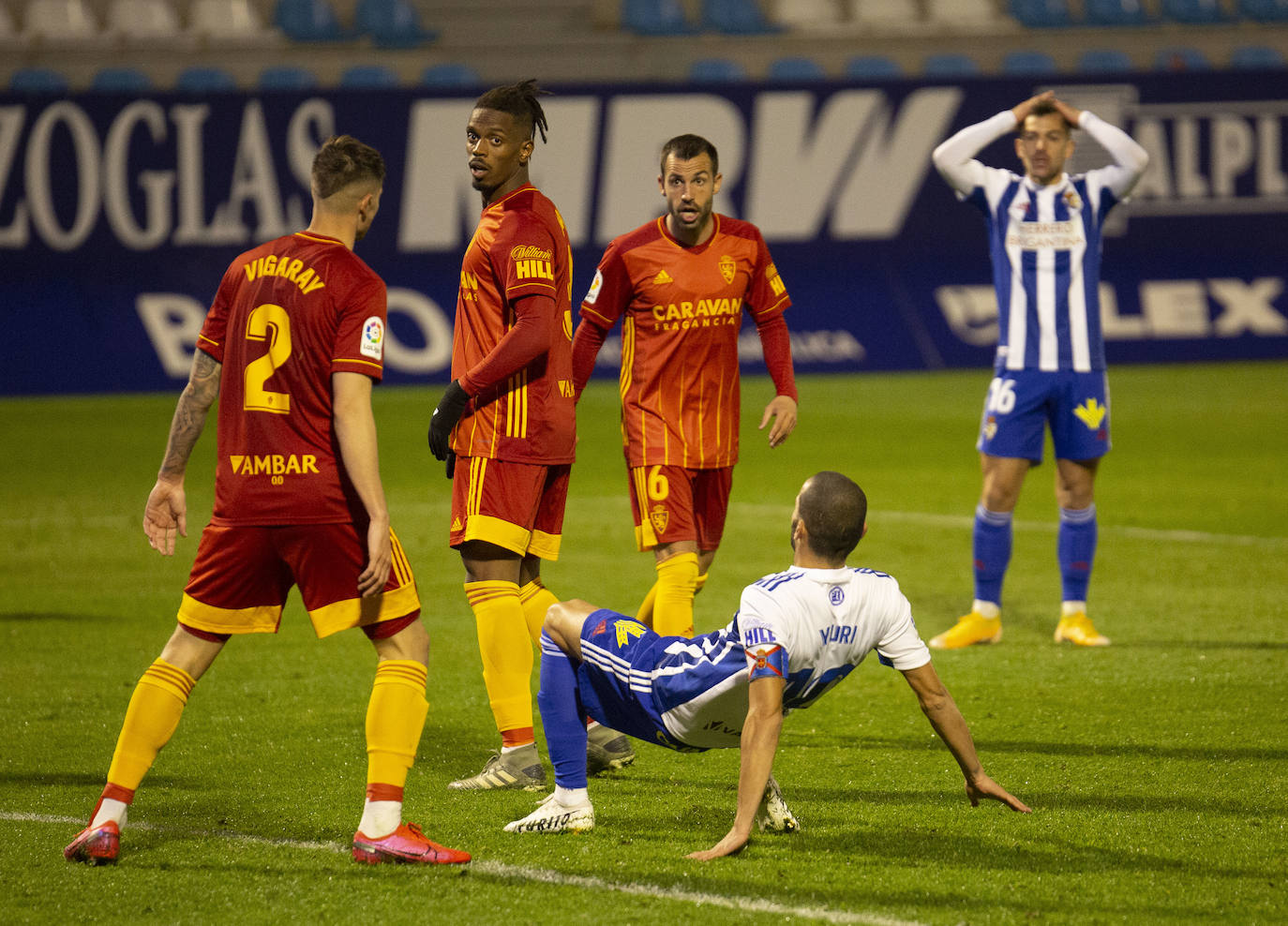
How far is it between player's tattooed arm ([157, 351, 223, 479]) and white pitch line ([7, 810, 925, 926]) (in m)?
0.98

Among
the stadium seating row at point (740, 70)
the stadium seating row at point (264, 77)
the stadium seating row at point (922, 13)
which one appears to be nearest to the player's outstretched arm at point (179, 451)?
the stadium seating row at point (740, 70)

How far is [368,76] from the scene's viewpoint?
19.7 metres

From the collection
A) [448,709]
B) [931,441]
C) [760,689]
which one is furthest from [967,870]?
[931,441]

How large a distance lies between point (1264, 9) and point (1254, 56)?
1973 mm

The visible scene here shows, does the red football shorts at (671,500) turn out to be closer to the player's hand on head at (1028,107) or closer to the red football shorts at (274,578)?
the red football shorts at (274,578)

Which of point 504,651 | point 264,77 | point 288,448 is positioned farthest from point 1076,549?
point 264,77

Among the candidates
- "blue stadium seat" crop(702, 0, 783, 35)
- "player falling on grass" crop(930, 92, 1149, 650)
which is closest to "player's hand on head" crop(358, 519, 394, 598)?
"player falling on grass" crop(930, 92, 1149, 650)

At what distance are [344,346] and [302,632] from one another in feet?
12.0

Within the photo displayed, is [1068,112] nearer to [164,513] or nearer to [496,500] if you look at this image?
[496,500]

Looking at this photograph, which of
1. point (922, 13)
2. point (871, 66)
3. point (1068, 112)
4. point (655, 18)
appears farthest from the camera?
point (922, 13)

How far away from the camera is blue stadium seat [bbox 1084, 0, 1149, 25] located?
21922 millimetres

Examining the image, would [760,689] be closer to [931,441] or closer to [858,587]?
[858,587]

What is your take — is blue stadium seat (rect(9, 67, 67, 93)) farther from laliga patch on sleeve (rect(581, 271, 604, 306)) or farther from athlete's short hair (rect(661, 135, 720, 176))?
athlete's short hair (rect(661, 135, 720, 176))

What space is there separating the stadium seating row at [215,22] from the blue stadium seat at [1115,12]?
30.8 feet
